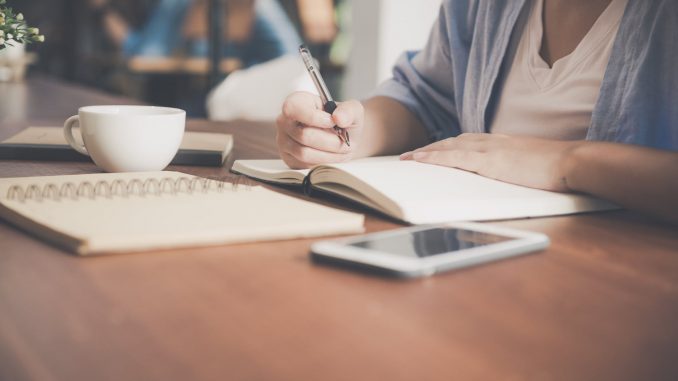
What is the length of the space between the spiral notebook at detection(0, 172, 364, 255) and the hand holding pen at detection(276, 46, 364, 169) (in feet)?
0.69

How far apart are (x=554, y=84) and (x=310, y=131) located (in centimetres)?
45

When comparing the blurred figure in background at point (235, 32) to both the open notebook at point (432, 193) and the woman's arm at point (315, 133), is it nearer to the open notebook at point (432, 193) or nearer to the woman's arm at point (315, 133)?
the woman's arm at point (315, 133)

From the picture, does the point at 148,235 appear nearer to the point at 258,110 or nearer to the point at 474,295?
the point at 474,295

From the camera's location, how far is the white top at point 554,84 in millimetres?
1050

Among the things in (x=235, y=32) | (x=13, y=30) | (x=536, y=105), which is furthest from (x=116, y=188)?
(x=235, y=32)

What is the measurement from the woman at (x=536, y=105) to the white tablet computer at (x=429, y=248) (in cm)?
21

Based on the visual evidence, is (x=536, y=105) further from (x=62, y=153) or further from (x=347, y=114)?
(x=62, y=153)

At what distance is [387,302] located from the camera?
0.44m

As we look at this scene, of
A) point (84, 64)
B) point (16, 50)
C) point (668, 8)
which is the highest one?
point (668, 8)

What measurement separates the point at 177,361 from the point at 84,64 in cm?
579

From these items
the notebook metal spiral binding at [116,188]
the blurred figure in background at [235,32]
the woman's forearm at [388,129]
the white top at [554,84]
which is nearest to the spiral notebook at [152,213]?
the notebook metal spiral binding at [116,188]

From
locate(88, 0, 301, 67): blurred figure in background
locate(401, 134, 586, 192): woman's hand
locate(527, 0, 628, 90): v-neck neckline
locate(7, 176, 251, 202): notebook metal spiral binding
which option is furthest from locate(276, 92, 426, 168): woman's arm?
locate(88, 0, 301, 67): blurred figure in background

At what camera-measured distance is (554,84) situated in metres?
1.12

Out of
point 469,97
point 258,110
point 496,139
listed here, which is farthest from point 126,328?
point 258,110
